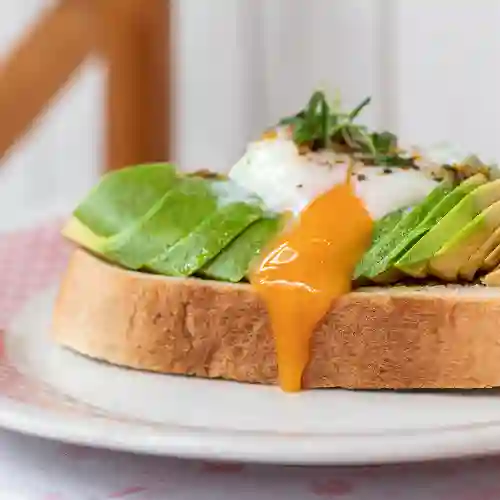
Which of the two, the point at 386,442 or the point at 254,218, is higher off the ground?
the point at 254,218

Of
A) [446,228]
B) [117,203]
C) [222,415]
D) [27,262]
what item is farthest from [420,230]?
[27,262]

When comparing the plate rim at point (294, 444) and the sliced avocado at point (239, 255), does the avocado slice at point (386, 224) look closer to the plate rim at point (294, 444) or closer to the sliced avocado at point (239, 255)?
the sliced avocado at point (239, 255)

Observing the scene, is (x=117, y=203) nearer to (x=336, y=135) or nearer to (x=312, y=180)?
(x=312, y=180)

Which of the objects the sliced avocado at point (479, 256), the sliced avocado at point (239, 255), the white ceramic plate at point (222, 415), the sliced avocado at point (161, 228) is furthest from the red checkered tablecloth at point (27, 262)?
the sliced avocado at point (479, 256)

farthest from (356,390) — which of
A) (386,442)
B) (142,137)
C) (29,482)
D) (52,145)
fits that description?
(52,145)

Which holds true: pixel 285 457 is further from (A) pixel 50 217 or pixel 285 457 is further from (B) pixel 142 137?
(B) pixel 142 137

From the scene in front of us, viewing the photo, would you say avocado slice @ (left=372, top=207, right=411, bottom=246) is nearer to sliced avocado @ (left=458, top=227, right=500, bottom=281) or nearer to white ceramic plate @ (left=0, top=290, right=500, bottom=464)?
sliced avocado @ (left=458, top=227, right=500, bottom=281)
